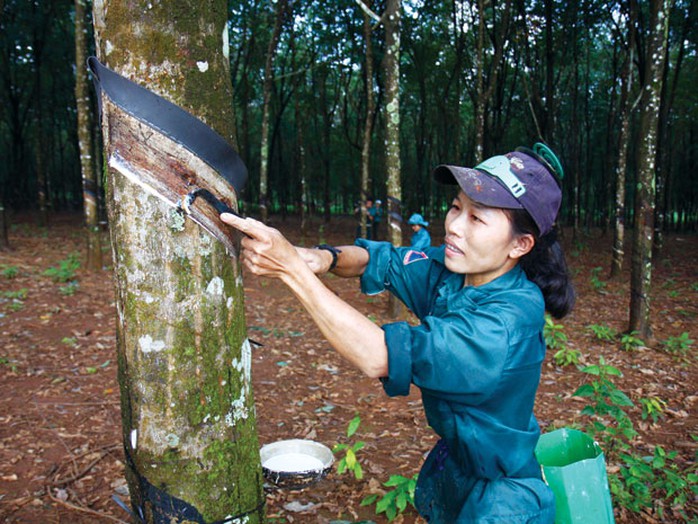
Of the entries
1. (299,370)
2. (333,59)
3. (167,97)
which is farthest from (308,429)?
(333,59)

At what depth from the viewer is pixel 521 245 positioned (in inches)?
69.7

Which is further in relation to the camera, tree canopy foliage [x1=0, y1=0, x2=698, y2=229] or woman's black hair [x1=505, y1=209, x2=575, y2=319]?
tree canopy foliage [x1=0, y1=0, x2=698, y2=229]

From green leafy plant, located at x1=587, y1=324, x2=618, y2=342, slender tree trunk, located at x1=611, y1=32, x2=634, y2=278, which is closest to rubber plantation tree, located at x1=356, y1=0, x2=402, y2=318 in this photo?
green leafy plant, located at x1=587, y1=324, x2=618, y2=342

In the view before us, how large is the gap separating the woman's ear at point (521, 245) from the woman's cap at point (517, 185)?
54 mm

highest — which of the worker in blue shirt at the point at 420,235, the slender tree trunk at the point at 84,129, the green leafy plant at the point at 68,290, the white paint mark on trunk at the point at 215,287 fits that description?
the slender tree trunk at the point at 84,129

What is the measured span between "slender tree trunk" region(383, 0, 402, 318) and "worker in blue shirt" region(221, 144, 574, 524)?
5236mm

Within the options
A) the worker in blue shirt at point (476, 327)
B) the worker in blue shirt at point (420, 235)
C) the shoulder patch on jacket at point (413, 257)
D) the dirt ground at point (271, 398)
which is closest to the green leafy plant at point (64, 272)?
the dirt ground at point (271, 398)

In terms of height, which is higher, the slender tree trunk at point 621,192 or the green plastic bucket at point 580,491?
the slender tree trunk at point 621,192

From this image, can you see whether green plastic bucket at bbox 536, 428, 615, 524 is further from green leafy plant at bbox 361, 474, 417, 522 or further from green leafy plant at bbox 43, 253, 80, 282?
green leafy plant at bbox 43, 253, 80, 282

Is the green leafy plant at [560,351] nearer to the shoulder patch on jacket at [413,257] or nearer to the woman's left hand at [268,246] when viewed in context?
the shoulder patch on jacket at [413,257]

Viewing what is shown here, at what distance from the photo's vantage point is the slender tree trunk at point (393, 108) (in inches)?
277

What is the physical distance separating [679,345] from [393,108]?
4981 mm

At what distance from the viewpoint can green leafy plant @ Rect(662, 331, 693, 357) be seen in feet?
20.3

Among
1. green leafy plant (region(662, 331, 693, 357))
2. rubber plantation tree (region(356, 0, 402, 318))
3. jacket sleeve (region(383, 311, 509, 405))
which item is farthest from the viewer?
rubber plantation tree (region(356, 0, 402, 318))
